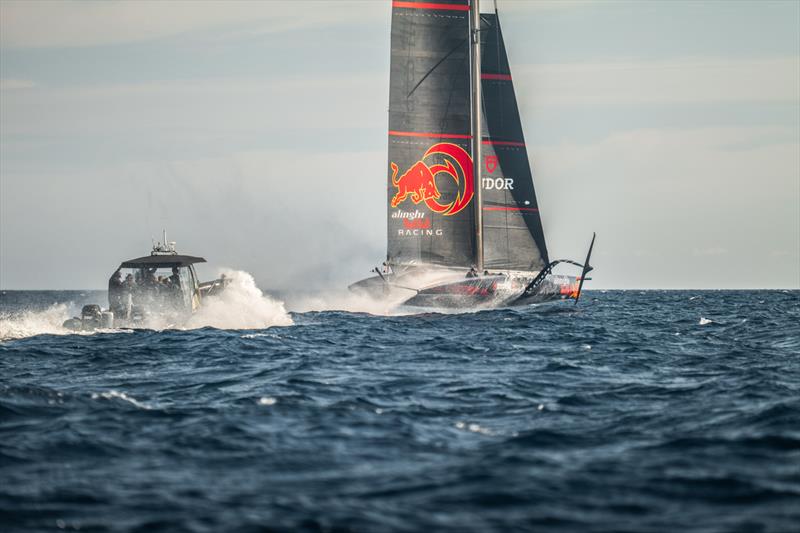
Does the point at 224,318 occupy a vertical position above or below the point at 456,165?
below

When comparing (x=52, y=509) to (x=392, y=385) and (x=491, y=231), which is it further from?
(x=491, y=231)

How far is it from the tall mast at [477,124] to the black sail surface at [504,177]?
372 mm

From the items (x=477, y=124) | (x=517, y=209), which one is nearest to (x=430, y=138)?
(x=477, y=124)

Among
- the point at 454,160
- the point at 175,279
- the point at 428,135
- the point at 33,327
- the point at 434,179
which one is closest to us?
the point at 175,279

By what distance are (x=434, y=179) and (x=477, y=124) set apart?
3.45m

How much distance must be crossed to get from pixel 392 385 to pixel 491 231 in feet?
88.7

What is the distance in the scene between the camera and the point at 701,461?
36.7 feet

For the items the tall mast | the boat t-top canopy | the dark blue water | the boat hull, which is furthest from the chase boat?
the tall mast

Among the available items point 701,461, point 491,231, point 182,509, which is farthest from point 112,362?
point 491,231

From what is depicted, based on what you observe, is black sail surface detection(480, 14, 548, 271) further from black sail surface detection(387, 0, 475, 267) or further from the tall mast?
black sail surface detection(387, 0, 475, 267)

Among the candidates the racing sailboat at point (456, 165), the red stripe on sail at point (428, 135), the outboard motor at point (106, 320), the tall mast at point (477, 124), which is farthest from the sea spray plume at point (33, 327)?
the tall mast at point (477, 124)

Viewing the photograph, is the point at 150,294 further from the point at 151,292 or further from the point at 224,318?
the point at 224,318

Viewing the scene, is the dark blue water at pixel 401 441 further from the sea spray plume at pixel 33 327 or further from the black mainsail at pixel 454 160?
the black mainsail at pixel 454 160

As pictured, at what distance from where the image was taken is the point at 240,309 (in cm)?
3900
